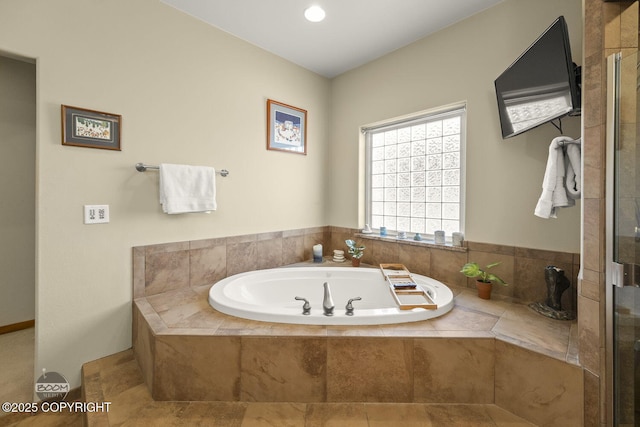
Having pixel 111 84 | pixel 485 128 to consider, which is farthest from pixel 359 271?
pixel 111 84

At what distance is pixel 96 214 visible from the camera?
5.84 ft

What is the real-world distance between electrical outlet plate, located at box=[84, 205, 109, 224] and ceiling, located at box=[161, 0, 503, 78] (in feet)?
5.09

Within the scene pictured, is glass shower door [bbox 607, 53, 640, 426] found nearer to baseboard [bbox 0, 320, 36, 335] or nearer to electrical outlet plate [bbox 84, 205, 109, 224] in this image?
electrical outlet plate [bbox 84, 205, 109, 224]

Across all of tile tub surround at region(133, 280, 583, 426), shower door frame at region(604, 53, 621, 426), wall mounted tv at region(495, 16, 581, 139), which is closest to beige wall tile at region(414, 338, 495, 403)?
tile tub surround at region(133, 280, 583, 426)

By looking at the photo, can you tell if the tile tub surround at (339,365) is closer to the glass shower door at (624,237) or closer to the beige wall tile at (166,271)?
the glass shower door at (624,237)

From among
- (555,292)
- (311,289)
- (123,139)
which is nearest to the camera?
(555,292)

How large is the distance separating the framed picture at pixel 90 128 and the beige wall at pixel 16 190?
4.84ft

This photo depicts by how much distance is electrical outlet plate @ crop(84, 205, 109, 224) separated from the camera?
175 cm

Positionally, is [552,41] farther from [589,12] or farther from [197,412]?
[197,412]

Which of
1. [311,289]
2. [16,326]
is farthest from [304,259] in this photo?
[16,326]

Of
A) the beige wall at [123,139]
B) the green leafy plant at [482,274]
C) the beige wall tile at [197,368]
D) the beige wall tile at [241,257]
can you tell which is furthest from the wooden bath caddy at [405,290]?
the beige wall at [123,139]

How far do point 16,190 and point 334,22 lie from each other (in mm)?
3192

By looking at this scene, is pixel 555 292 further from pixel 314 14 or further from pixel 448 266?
pixel 314 14

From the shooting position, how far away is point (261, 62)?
263 centimetres
